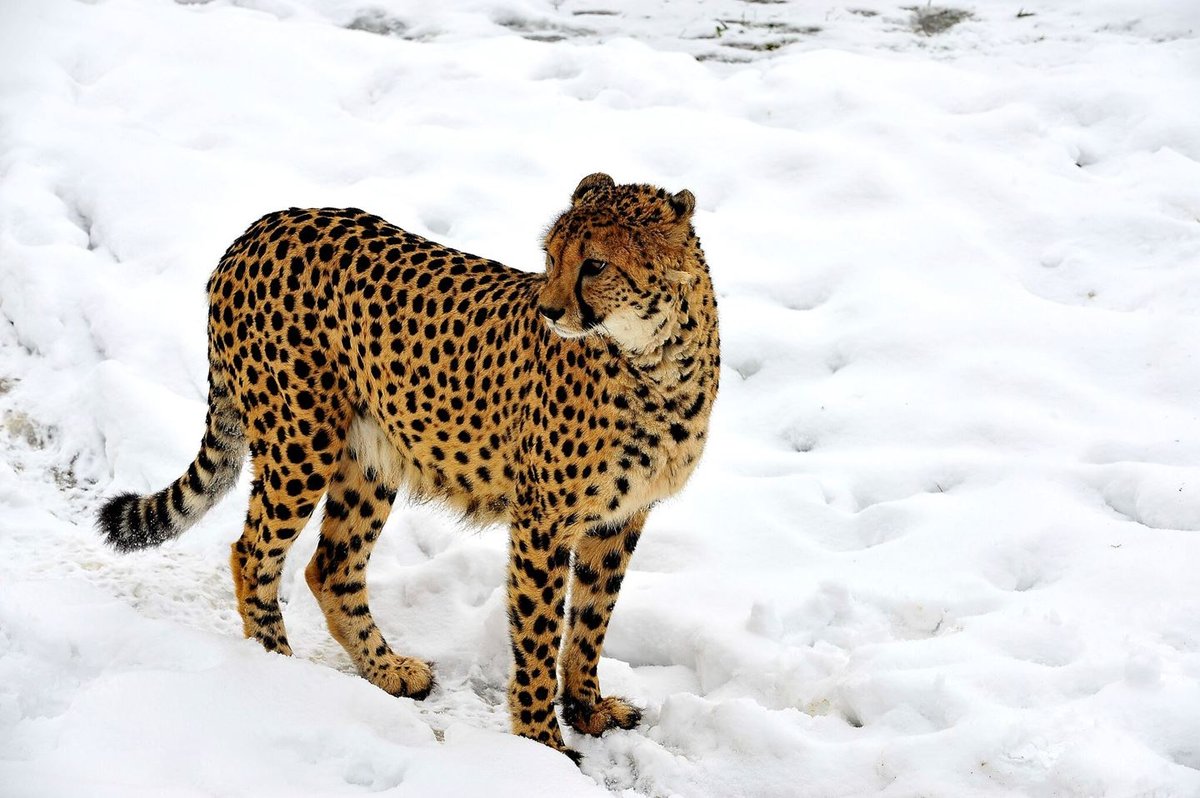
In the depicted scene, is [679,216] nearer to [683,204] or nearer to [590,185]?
[683,204]

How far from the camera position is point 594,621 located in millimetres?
4492

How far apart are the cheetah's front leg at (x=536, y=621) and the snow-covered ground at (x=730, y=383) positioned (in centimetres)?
21

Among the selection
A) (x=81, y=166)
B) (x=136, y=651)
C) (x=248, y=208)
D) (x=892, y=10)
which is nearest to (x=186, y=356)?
(x=248, y=208)

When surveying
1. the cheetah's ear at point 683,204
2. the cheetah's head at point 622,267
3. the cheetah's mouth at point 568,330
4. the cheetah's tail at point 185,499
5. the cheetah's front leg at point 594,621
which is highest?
the cheetah's ear at point 683,204

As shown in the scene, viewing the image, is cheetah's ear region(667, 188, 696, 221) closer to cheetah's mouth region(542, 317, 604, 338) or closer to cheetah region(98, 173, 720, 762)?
cheetah region(98, 173, 720, 762)

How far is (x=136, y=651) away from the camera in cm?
375

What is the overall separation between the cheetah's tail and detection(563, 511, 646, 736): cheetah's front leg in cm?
138

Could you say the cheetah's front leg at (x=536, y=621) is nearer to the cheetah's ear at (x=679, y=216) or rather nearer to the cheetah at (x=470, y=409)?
the cheetah at (x=470, y=409)

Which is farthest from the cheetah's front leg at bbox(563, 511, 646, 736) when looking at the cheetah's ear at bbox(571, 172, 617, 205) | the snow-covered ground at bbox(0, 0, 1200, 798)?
the cheetah's ear at bbox(571, 172, 617, 205)

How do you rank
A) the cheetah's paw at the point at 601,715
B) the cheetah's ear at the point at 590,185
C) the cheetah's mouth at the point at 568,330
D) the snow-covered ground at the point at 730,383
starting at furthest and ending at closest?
the cheetah's paw at the point at 601,715, the cheetah's ear at the point at 590,185, the snow-covered ground at the point at 730,383, the cheetah's mouth at the point at 568,330

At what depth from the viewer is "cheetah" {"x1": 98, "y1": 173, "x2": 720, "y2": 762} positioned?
3.87 metres

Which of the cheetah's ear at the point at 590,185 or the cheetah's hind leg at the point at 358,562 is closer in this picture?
the cheetah's ear at the point at 590,185

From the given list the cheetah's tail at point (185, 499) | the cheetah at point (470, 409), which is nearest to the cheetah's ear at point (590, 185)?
the cheetah at point (470, 409)

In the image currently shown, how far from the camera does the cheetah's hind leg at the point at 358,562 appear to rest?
469 cm
